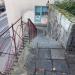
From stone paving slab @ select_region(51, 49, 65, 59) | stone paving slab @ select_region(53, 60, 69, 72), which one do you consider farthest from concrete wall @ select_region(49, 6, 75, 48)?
stone paving slab @ select_region(53, 60, 69, 72)

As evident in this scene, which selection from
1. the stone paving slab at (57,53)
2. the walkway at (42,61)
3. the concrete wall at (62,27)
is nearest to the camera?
the walkway at (42,61)

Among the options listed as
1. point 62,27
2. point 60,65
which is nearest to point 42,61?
point 60,65

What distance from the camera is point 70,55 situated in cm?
314

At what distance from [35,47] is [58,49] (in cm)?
51

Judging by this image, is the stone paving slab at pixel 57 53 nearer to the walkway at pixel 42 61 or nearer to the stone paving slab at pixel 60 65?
the walkway at pixel 42 61

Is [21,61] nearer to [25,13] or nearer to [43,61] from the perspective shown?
[43,61]

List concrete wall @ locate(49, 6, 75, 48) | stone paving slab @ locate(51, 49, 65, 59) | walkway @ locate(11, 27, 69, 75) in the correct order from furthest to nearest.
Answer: stone paving slab @ locate(51, 49, 65, 59) < concrete wall @ locate(49, 6, 75, 48) < walkway @ locate(11, 27, 69, 75)

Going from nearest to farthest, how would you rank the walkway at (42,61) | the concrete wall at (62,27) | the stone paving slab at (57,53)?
the walkway at (42,61) < the concrete wall at (62,27) < the stone paving slab at (57,53)

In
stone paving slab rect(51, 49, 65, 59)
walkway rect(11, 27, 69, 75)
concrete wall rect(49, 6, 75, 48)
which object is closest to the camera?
walkway rect(11, 27, 69, 75)

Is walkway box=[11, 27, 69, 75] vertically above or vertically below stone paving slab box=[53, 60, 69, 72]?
above

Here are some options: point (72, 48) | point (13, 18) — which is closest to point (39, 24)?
point (13, 18)

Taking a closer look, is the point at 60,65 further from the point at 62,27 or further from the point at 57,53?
the point at 62,27

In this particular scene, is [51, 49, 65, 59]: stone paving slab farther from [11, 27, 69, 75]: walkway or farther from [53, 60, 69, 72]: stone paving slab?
[53, 60, 69, 72]: stone paving slab

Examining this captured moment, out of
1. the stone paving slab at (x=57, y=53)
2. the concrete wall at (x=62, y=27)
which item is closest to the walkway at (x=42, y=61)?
the stone paving slab at (x=57, y=53)
